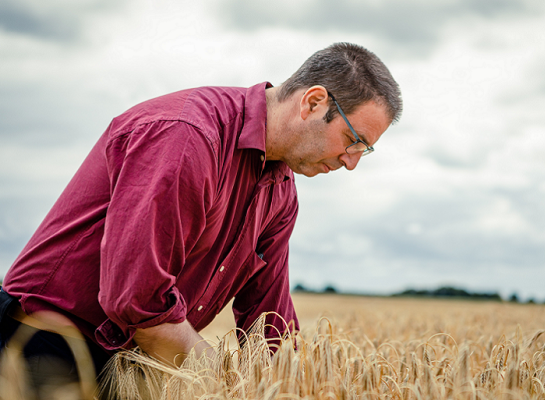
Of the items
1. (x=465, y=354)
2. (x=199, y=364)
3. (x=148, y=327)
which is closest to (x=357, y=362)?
(x=465, y=354)

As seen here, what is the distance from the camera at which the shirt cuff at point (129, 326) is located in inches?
75.0

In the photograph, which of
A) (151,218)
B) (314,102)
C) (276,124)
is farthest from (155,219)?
(314,102)

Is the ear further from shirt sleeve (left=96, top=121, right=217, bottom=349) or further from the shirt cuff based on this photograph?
the shirt cuff

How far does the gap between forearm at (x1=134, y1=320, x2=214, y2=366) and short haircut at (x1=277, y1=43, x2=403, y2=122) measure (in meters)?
1.24

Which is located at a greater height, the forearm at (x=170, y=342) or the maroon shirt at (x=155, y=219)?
the maroon shirt at (x=155, y=219)

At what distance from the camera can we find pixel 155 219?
1.84m

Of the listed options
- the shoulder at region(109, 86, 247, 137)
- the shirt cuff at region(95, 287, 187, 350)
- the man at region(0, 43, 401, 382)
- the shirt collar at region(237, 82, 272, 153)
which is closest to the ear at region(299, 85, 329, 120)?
the man at region(0, 43, 401, 382)

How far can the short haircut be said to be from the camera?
7.64 ft

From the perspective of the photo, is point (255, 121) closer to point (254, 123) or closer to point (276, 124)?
point (254, 123)

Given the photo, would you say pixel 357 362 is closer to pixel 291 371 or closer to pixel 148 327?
pixel 291 371

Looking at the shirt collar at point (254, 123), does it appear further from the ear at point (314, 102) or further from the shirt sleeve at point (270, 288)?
the shirt sleeve at point (270, 288)

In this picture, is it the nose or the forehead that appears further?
the nose

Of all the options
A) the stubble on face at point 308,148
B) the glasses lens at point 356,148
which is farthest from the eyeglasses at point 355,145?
the stubble on face at point 308,148

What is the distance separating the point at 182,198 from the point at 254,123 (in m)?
0.65
